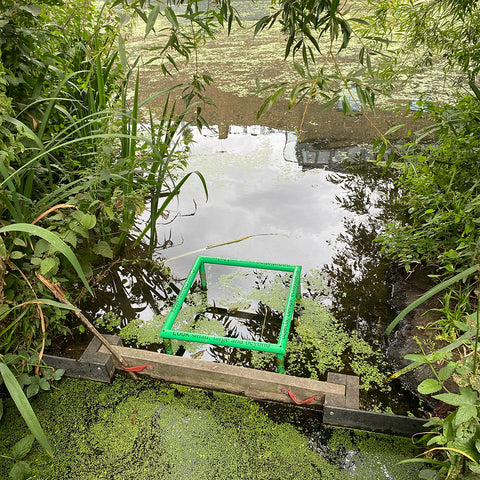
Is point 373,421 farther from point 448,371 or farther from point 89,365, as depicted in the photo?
point 89,365

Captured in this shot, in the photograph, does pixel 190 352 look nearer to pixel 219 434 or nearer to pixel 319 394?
pixel 219 434

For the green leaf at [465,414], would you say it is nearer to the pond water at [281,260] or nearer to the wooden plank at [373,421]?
the wooden plank at [373,421]

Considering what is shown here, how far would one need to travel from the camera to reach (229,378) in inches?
62.5

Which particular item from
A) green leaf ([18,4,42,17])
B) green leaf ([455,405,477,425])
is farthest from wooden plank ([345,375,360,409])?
green leaf ([18,4,42,17])

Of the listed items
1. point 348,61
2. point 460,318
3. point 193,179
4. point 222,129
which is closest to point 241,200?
point 193,179

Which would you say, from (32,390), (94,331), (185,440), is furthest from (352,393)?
(32,390)

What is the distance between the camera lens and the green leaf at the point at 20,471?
1.34 metres

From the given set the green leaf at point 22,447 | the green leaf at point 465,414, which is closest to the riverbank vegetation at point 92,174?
the green leaf at point 465,414

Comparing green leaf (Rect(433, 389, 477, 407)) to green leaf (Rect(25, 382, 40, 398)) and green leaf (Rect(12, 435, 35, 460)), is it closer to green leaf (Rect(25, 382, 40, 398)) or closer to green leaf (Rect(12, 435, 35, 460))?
green leaf (Rect(12, 435, 35, 460))

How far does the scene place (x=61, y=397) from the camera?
1.64 meters

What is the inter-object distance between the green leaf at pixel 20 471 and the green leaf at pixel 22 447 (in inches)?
1.1

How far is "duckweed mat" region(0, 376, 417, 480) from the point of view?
1.39 m

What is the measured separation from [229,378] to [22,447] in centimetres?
72

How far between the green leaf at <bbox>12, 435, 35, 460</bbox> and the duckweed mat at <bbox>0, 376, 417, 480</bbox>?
0.07 m
